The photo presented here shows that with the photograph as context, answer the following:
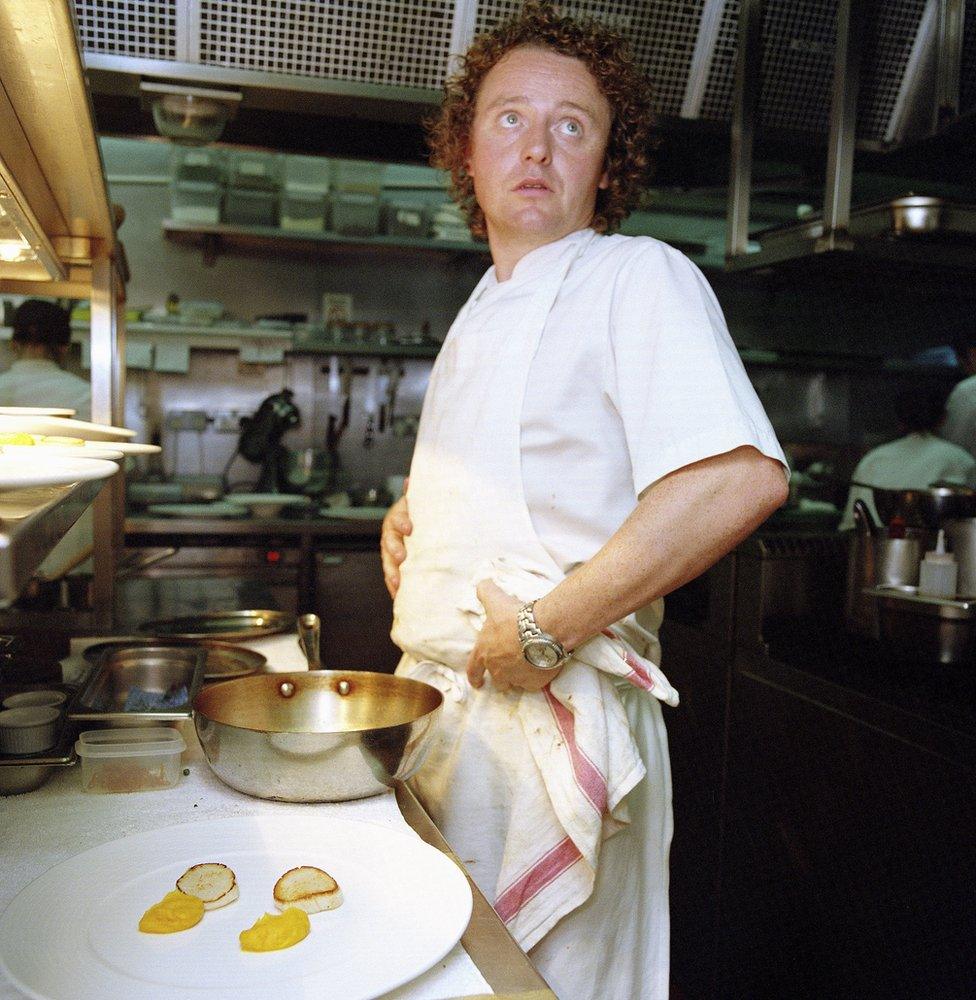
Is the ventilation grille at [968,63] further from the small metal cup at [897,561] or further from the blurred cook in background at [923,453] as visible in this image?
the blurred cook in background at [923,453]

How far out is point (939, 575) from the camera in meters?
2.25

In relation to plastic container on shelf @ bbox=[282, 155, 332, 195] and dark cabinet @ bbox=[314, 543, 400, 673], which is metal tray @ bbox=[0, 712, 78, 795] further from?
plastic container on shelf @ bbox=[282, 155, 332, 195]

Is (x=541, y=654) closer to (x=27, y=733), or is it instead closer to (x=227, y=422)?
(x=27, y=733)

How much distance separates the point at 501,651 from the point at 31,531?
2.91 ft

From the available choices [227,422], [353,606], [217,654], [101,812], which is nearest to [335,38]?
[217,654]

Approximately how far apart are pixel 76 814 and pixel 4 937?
0.35 meters

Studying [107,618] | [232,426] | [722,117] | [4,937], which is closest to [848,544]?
[722,117]

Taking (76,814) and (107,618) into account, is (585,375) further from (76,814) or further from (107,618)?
(107,618)

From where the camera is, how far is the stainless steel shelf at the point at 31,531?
492mm

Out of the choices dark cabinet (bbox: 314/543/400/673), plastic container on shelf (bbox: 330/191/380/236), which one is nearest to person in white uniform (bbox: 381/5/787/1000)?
dark cabinet (bbox: 314/543/400/673)

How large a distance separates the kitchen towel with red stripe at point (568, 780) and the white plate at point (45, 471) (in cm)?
77

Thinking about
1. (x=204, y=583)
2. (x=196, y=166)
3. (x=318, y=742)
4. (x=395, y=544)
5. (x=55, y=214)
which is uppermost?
(x=196, y=166)

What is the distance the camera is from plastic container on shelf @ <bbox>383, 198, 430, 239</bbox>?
209 inches

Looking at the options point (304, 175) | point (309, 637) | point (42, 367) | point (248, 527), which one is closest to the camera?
point (309, 637)
